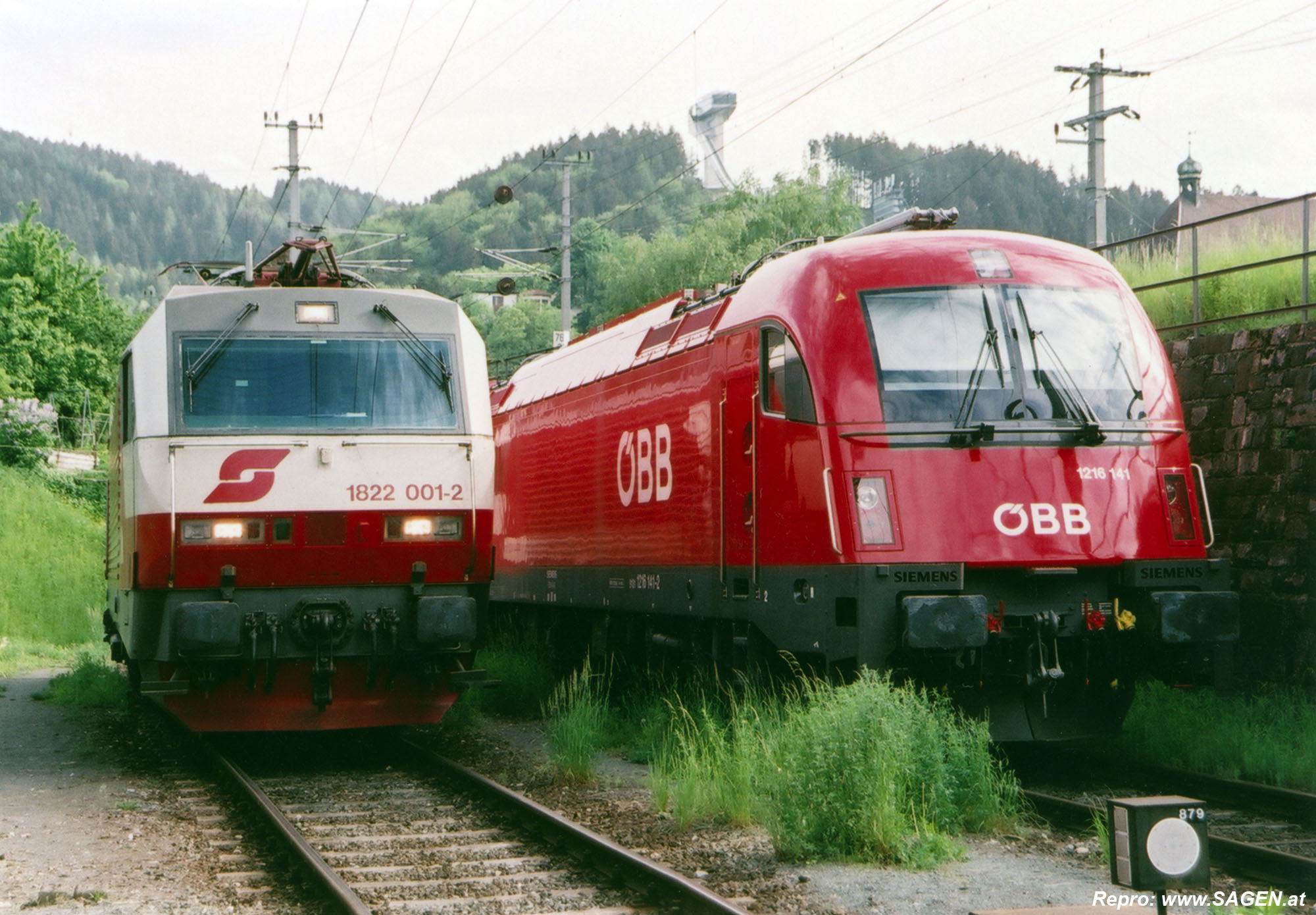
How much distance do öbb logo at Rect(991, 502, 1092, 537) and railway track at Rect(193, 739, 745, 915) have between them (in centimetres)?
297

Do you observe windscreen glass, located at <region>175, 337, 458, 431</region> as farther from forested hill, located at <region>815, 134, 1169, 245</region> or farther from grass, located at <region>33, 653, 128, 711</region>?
forested hill, located at <region>815, 134, 1169, 245</region>

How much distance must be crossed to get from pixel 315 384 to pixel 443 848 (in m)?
3.88

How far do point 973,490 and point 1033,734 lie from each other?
1538 mm

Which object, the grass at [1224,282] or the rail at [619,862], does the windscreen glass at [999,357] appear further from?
the grass at [1224,282]

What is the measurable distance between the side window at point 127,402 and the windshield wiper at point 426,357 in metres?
1.84

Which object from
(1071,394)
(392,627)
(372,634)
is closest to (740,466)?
(1071,394)

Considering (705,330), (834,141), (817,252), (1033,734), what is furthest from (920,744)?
(834,141)

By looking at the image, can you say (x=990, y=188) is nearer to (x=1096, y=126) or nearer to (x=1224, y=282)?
(x=1096, y=126)

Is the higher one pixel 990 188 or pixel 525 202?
pixel 525 202

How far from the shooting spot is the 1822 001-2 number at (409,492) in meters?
10.3

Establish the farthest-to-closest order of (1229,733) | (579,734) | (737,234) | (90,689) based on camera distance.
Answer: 1. (737,234)
2. (90,689)
3. (579,734)
4. (1229,733)

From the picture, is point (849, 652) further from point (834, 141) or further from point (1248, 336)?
point (834, 141)

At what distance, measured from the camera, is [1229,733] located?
9609 millimetres

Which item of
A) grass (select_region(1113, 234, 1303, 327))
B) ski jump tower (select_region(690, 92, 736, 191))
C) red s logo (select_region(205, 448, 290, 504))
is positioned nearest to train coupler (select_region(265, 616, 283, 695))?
red s logo (select_region(205, 448, 290, 504))
